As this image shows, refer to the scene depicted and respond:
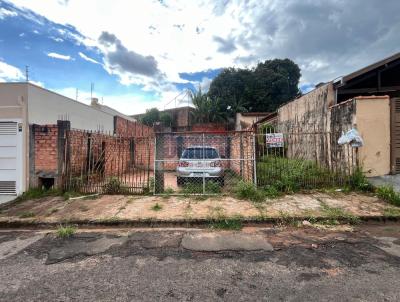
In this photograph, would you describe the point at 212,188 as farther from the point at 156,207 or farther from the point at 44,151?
the point at 44,151

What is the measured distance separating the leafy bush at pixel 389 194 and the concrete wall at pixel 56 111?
10.2 metres

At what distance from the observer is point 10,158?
7.59 m

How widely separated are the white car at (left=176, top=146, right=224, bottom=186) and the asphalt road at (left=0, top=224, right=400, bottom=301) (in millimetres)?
2877

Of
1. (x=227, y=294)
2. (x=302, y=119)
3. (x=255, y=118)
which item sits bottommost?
(x=227, y=294)

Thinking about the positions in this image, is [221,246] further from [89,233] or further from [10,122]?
[10,122]

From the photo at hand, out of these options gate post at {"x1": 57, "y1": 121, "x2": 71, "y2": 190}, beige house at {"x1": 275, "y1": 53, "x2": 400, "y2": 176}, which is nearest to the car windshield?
gate post at {"x1": 57, "y1": 121, "x2": 71, "y2": 190}

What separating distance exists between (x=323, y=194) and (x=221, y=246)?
4.31 m

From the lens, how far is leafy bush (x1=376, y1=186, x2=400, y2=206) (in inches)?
247

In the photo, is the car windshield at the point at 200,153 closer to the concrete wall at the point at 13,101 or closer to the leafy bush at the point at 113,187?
the leafy bush at the point at 113,187

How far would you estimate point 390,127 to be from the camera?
759 centimetres

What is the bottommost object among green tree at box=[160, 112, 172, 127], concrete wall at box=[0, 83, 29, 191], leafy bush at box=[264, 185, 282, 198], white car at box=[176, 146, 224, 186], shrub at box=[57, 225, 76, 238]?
shrub at box=[57, 225, 76, 238]

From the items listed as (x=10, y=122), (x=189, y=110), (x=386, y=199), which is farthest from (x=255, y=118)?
(x=10, y=122)

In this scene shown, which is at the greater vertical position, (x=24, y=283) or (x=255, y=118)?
(x=255, y=118)

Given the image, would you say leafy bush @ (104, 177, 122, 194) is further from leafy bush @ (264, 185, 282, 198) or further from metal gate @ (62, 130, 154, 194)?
leafy bush @ (264, 185, 282, 198)
